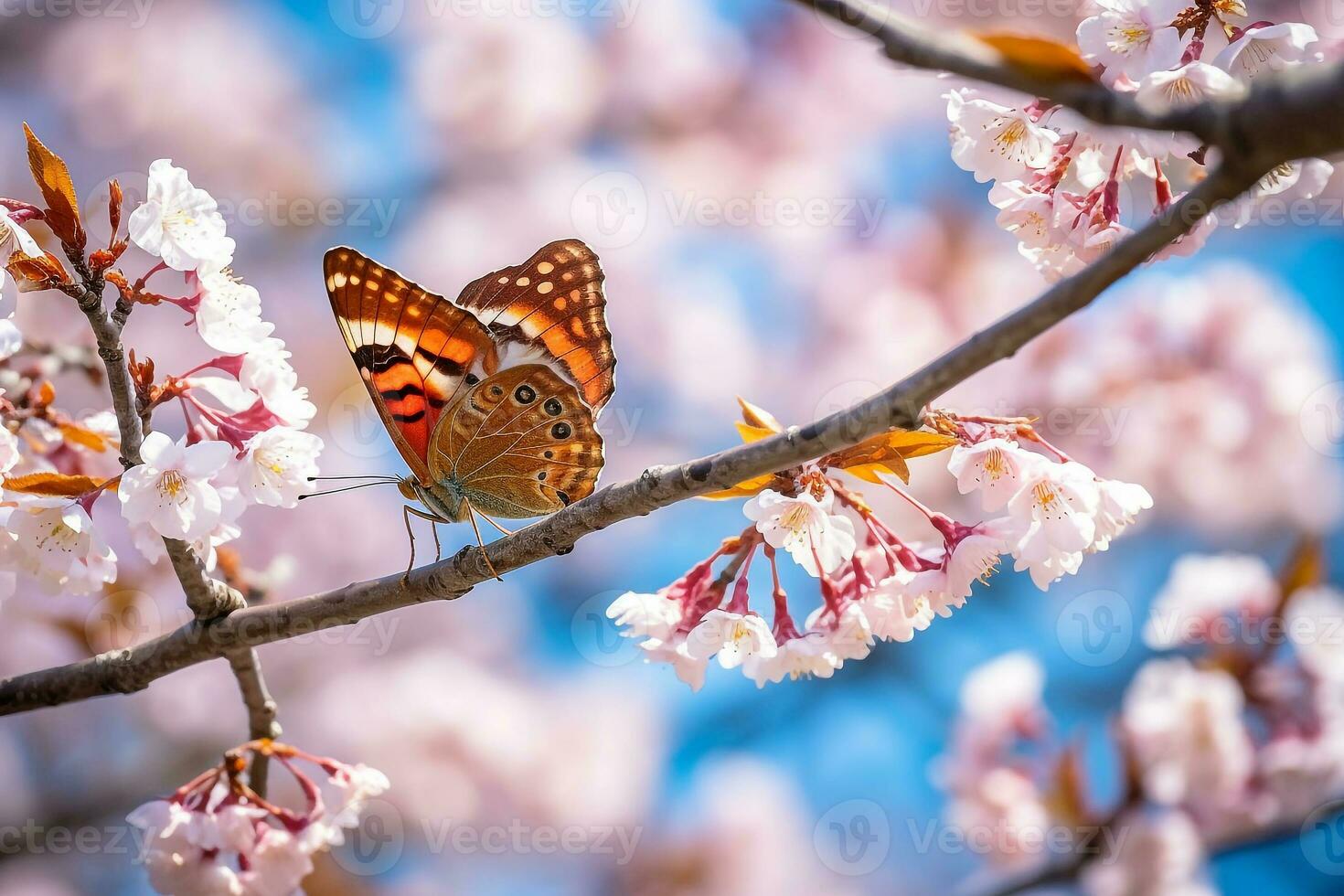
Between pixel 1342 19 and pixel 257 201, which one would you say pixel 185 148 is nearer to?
pixel 257 201

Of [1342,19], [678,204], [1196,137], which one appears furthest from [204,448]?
[1342,19]

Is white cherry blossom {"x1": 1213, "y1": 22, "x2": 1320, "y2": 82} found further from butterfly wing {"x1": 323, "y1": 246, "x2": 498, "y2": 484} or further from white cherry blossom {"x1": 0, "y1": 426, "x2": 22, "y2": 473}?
white cherry blossom {"x1": 0, "y1": 426, "x2": 22, "y2": 473}

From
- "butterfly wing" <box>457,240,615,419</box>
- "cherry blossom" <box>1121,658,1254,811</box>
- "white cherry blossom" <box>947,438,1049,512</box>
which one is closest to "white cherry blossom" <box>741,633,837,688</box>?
"white cherry blossom" <box>947,438,1049,512</box>

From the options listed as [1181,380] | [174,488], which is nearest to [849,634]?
[174,488]

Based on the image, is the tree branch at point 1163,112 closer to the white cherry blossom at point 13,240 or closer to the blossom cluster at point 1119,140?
the blossom cluster at point 1119,140

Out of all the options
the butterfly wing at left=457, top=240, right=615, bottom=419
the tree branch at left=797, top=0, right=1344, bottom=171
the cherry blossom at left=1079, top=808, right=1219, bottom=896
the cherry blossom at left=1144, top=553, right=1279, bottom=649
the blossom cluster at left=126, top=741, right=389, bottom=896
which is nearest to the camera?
→ the tree branch at left=797, top=0, right=1344, bottom=171

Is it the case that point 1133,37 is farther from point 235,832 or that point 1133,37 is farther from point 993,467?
point 235,832

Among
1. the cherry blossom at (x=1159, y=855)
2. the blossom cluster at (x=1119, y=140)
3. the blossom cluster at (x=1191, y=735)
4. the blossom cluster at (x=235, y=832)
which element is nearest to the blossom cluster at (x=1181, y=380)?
the blossom cluster at (x=1191, y=735)
